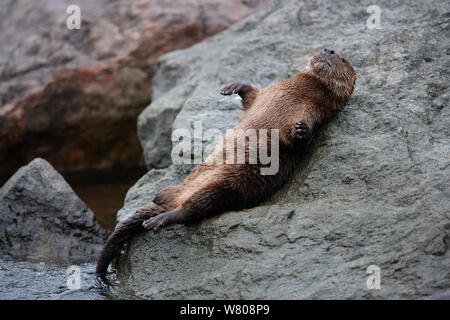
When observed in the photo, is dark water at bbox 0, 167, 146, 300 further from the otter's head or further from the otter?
the otter's head

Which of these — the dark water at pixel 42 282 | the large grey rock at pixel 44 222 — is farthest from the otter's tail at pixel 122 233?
the large grey rock at pixel 44 222

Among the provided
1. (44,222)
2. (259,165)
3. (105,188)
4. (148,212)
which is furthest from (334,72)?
(105,188)

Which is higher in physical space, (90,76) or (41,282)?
(90,76)

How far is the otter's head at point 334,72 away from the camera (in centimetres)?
457

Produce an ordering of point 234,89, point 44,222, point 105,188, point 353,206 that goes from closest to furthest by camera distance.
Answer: point 353,206
point 234,89
point 44,222
point 105,188

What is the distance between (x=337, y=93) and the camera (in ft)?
14.9

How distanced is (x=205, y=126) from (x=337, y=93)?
124 cm

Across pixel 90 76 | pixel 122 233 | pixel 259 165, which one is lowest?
pixel 122 233

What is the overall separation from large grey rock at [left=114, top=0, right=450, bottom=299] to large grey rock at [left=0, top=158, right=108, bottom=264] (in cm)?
47

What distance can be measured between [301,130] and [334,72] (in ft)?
2.35

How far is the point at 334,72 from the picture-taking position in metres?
4.57

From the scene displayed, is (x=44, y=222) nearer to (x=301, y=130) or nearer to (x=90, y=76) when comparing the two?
(x=301, y=130)

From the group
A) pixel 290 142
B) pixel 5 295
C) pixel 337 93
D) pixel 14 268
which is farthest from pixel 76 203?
pixel 337 93

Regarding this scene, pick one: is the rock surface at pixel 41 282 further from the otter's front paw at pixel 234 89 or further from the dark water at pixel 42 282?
the otter's front paw at pixel 234 89
